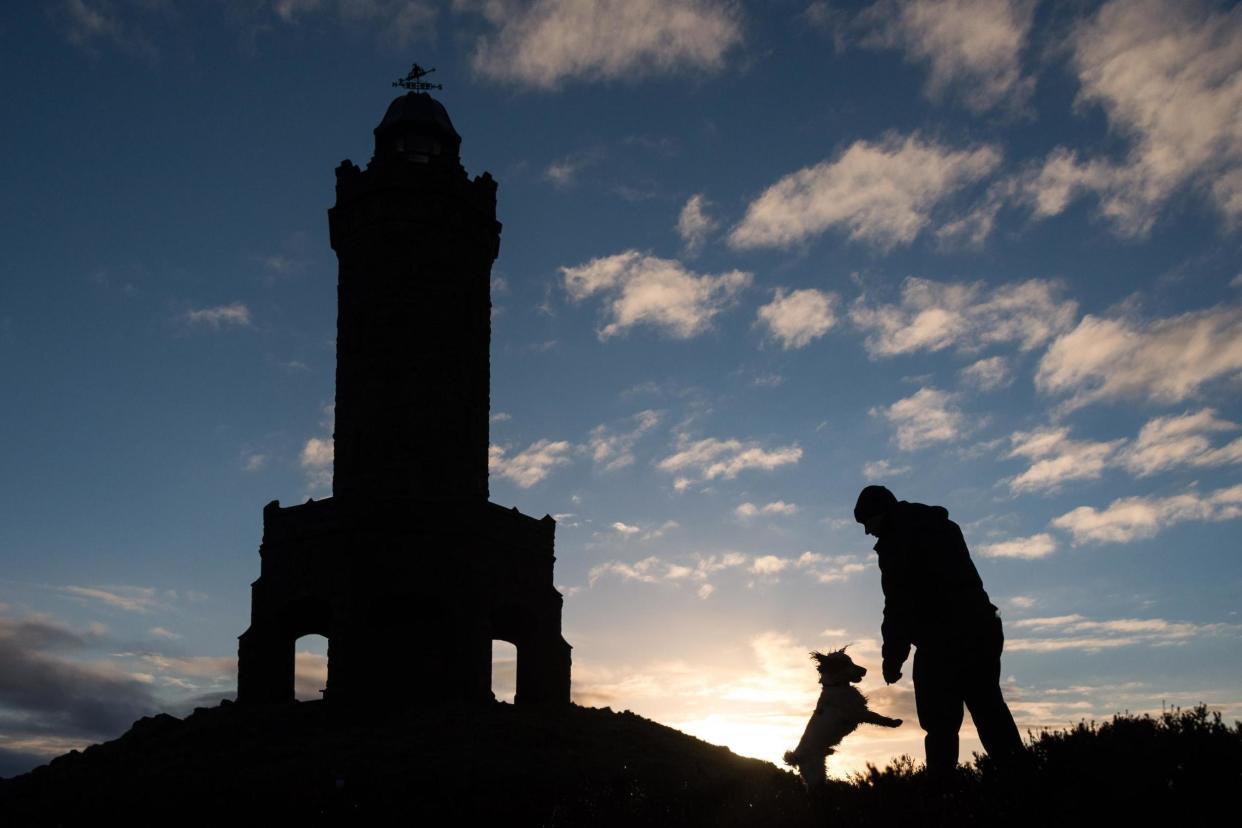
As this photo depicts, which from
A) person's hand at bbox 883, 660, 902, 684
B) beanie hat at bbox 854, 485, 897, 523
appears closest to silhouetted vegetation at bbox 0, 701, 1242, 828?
person's hand at bbox 883, 660, 902, 684

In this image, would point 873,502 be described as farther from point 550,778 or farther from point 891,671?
point 550,778

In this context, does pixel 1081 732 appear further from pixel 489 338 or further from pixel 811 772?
pixel 489 338

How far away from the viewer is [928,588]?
420 inches

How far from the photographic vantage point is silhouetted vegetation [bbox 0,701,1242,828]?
28.5ft

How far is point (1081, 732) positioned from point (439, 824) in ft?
33.6

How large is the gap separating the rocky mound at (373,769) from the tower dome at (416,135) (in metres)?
17.9

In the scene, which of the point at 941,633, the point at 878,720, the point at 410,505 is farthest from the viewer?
the point at 410,505

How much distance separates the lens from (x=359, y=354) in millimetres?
35281

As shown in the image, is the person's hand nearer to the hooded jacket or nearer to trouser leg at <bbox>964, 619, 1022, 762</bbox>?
the hooded jacket

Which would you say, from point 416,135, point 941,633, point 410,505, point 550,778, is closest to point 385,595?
point 410,505

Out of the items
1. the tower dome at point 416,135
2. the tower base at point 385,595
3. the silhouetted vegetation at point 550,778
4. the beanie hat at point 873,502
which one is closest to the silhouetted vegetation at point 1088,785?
the silhouetted vegetation at point 550,778

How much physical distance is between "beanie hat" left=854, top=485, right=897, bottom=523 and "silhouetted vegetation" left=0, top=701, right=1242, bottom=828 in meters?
2.35

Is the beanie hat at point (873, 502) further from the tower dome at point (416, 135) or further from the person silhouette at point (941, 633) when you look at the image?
the tower dome at point (416, 135)

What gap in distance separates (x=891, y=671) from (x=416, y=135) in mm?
31558
